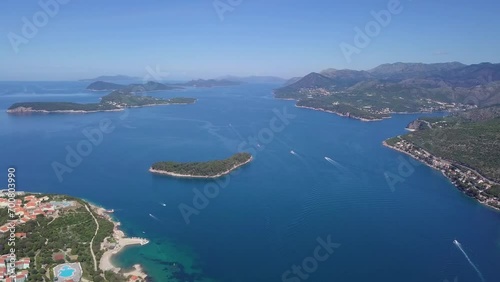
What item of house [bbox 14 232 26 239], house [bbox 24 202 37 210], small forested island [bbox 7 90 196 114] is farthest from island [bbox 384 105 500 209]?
small forested island [bbox 7 90 196 114]

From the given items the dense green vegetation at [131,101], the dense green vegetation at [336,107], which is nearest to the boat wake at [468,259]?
the dense green vegetation at [336,107]

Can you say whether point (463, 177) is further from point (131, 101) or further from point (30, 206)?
point (131, 101)

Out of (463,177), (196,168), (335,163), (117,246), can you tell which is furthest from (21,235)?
(463,177)

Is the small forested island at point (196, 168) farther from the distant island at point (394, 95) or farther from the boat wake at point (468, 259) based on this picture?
the distant island at point (394, 95)

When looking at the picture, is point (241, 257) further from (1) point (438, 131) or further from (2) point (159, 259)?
(1) point (438, 131)

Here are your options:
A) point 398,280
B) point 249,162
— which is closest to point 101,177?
point 249,162

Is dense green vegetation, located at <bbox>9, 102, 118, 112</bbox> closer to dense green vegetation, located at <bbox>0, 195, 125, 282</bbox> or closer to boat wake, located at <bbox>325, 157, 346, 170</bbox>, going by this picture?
boat wake, located at <bbox>325, 157, 346, 170</bbox>

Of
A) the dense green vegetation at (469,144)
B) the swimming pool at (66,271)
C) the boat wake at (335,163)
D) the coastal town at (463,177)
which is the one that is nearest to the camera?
the swimming pool at (66,271)
